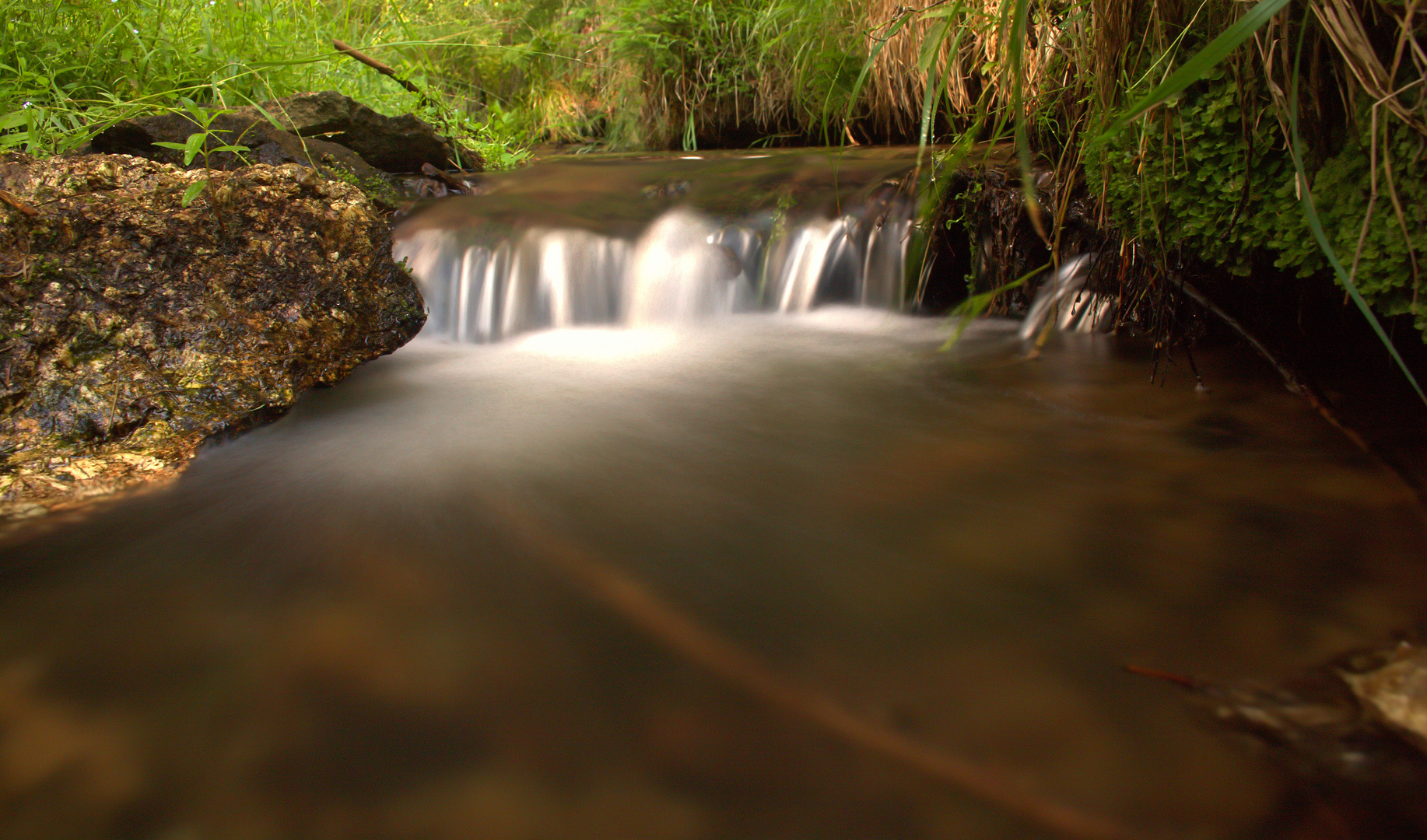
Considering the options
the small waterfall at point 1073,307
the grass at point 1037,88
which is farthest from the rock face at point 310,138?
the small waterfall at point 1073,307

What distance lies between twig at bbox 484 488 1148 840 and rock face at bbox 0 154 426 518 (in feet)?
3.27

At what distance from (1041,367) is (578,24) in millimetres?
6556

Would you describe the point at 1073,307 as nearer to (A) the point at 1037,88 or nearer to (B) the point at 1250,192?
(A) the point at 1037,88

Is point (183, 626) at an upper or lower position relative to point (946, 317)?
lower

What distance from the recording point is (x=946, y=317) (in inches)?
109

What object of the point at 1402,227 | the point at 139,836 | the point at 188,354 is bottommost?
the point at 139,836

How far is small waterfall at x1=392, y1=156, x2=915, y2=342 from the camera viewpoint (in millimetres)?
2943

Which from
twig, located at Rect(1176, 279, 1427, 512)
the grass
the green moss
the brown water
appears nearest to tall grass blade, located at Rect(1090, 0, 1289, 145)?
the grass

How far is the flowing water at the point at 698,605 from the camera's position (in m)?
0.89

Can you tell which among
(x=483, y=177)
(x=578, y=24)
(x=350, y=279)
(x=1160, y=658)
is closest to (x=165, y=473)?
(x=350, y=279)

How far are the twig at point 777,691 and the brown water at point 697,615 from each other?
0.06ft

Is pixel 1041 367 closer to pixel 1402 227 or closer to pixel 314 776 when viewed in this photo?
pixel 1402 227

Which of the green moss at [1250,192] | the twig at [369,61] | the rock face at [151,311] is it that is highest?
the twig at [369,61]

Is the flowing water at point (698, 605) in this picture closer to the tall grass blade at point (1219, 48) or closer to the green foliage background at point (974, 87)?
the green foliage background at point (974, 87)
